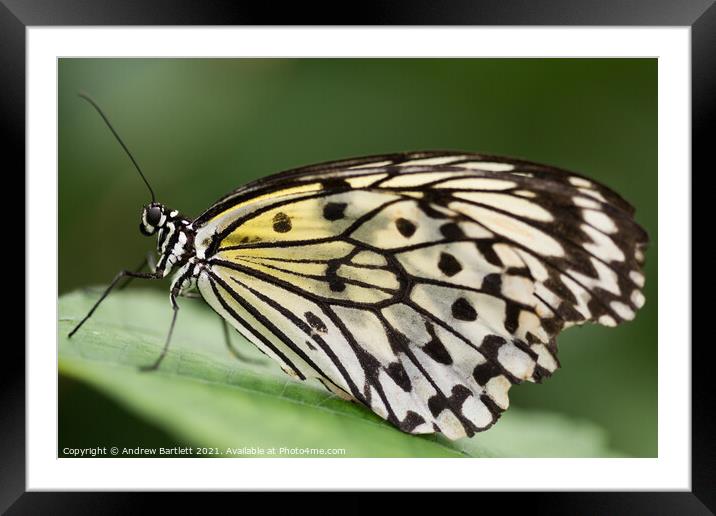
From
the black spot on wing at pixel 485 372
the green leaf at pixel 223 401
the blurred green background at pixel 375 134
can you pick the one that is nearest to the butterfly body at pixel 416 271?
the black spot on wing at pixel 485 372

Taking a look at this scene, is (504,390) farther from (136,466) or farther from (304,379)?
(136,466)

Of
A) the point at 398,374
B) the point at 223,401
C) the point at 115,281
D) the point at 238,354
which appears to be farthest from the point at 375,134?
the point at 223,401

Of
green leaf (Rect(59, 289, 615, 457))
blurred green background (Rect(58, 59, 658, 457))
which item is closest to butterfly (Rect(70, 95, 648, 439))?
green leaf (Rect(59, 289, 615, 457))

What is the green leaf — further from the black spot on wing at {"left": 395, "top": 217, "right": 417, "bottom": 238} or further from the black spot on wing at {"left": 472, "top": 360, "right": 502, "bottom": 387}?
the black spot on wing at {"left": 395, "top": 217, "right": 417, "bottom": 238}

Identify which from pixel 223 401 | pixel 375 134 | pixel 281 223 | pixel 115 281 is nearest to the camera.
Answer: pixel 223 401

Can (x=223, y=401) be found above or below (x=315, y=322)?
below

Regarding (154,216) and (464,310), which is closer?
(464,310)
